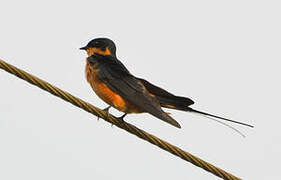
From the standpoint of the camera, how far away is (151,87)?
283 inches

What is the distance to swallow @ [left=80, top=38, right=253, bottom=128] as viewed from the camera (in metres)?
6.61

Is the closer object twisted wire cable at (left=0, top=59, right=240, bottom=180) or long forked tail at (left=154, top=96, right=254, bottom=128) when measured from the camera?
twisted wire cable at (left=0, top=59, right=240, bottom=180)

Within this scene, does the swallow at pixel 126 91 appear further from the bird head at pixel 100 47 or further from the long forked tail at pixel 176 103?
the bird head at pixel 100 47

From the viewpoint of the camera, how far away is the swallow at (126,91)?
6613 mm

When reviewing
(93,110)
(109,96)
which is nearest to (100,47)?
(109,96)

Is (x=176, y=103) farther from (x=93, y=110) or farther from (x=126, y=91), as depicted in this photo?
(x=93, y=110)

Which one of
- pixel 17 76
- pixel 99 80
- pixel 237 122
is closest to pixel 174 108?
pixel 99 80

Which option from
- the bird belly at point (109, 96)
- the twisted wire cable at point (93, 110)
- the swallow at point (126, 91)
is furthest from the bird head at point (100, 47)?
the twisted wire cable at point (93, 110)

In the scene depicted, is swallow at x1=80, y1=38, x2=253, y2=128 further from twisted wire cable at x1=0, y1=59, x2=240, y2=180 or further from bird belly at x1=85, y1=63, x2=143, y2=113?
twisted wire cable at x1=0, y1=59, x2=240, y2=180

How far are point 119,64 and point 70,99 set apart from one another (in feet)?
7.48

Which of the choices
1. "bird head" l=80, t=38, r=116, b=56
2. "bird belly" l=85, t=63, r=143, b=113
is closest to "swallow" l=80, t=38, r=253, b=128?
"bird belly" l=85, t=63, r=143, b=113

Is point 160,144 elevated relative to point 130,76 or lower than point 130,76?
lower

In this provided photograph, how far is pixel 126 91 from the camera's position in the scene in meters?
6.81

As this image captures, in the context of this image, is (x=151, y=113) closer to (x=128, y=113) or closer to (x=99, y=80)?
(x=128, y=113)
